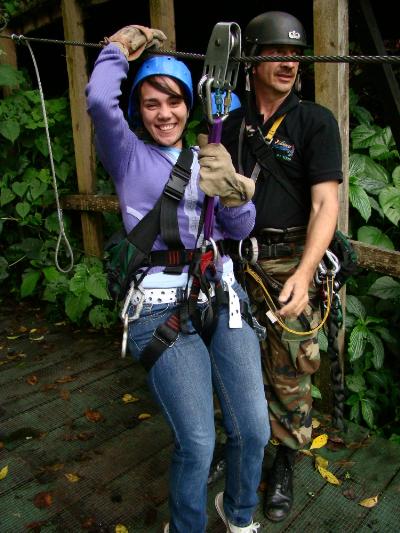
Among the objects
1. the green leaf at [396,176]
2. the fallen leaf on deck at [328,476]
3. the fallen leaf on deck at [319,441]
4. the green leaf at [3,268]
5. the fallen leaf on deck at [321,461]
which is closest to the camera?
the fallen leaf on deck at [328,476]

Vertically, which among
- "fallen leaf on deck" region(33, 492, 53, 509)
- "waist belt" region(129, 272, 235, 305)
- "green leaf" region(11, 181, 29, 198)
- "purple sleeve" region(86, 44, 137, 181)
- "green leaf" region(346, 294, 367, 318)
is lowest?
"fallen leaf on deck" region(33, 492, 53, 509)

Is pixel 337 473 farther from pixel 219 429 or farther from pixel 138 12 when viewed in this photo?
pixel 138 12

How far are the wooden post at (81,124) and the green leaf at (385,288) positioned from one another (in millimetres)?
2756

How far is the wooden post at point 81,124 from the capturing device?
416 cm

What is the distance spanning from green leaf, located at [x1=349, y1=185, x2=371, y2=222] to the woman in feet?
4.26

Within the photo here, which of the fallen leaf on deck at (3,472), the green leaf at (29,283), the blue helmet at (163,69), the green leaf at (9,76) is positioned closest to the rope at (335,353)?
the blue helmet at (163,69)

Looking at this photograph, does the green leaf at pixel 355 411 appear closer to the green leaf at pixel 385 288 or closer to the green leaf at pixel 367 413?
the green leaf at pixel 367 413

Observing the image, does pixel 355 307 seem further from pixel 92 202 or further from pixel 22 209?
pixel 22 209

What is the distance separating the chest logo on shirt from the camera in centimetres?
216

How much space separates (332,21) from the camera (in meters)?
2.47

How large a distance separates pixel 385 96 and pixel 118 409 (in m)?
2.58

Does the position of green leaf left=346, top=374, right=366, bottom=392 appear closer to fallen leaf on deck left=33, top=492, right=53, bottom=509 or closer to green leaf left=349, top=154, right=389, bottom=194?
green leaf left=349, top=154, right=389, bottom=194

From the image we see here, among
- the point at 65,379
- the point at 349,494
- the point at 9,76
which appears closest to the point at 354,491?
the point at 349,494

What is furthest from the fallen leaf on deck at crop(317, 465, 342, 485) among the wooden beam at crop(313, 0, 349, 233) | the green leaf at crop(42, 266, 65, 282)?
the green leaf at crop(42, 266, 65, 282)
